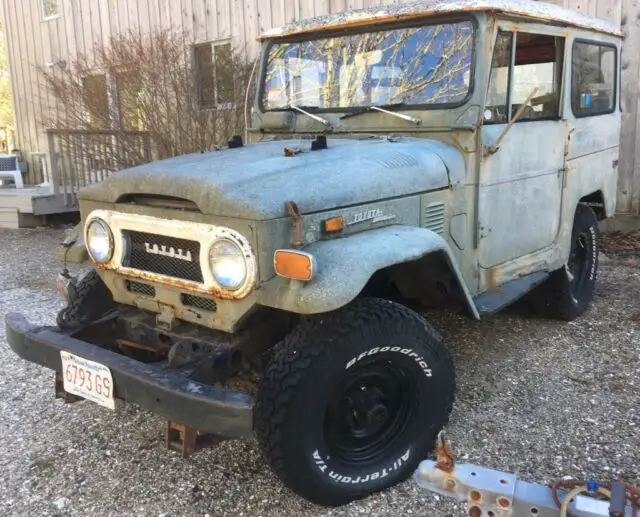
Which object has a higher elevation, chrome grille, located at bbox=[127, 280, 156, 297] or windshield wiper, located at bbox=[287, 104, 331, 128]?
windshield wiper, located at bbox=[287, 104, 331, 128]

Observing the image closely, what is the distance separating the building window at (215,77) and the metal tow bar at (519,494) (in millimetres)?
7094

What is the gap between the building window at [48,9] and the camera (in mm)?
13078

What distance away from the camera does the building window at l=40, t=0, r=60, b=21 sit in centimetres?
1308

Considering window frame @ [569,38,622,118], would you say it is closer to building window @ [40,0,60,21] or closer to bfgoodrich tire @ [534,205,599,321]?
bfgoodrich tire @ [534,205,599,321]

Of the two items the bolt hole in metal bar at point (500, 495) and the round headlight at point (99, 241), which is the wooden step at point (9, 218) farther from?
the bolt hole in metal bar at point (500, 495)

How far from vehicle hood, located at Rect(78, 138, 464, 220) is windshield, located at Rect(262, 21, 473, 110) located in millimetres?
317

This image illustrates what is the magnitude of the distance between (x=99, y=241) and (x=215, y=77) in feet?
20.9

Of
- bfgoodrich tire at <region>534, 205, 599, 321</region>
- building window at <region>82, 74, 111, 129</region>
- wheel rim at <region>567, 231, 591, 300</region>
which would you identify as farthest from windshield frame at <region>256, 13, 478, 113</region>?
building window at <region>82, 74, 111, 129</region>

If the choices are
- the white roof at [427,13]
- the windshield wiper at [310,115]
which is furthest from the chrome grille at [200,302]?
the white roof at [427,13]

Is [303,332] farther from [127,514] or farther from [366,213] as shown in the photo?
[127,514]

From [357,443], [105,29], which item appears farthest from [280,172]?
[105,29]

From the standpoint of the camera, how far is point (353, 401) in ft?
9.28

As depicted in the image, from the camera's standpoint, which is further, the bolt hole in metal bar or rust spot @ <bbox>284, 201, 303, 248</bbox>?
rust spot @ <bbox>284, 201, 303, 248</bbox>

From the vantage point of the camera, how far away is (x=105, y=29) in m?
11.9
